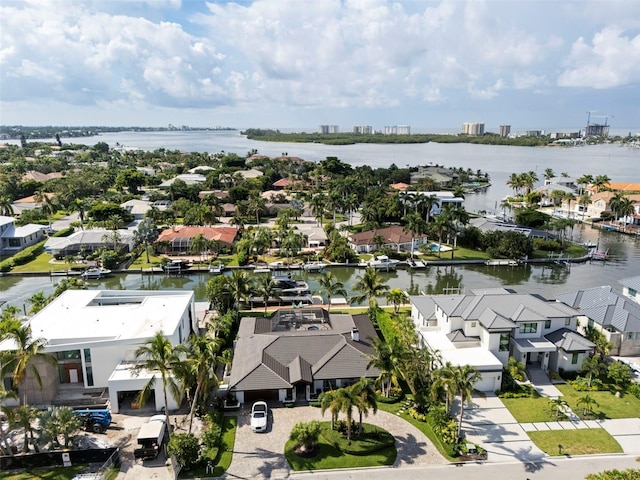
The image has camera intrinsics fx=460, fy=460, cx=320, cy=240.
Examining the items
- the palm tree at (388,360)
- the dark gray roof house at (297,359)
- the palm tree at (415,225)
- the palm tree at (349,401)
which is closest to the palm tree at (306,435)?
the palm tree at (349,401)

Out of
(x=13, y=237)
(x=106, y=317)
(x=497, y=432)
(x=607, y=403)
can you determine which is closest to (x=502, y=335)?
(x=607, y=403)

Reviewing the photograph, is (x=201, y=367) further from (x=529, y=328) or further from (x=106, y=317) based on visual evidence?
(x=529, y=328)

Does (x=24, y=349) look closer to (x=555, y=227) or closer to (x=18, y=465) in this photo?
(x=18, y=465)

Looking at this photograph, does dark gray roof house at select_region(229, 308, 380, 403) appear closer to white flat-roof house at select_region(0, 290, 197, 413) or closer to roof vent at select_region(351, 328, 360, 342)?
roof vent at select_region(351, 328, 360, 342)

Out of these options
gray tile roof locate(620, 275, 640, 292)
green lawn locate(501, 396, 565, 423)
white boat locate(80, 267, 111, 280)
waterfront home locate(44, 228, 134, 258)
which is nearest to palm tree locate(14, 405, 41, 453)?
green lawn locate(501, 396, 565, 423)

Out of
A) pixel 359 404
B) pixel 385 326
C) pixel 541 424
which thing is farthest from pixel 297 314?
pixel 541 424

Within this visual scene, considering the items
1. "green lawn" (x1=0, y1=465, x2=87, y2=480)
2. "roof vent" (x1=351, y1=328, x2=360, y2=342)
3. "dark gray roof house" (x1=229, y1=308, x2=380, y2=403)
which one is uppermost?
A: "roof vent" (x1=351, y1=328, x2=360, y2=342)
